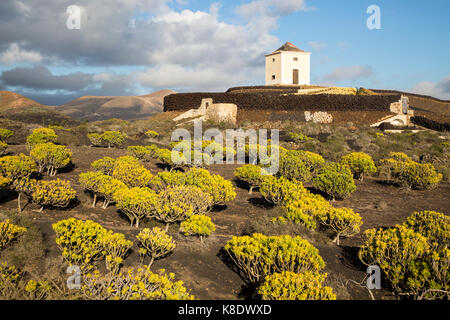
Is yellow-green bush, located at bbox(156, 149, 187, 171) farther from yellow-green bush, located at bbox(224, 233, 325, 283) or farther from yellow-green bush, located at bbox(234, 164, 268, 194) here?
yellow-green bush, located at bbox(224, 233, 325, 283)

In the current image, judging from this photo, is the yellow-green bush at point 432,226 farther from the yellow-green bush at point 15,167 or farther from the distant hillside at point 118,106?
the distant hillside at point 118,106

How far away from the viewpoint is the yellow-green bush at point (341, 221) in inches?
302

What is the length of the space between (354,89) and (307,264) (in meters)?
43.9

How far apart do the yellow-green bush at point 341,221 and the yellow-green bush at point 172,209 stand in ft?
12.5

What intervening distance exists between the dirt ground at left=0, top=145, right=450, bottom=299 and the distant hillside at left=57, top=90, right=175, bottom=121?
99738 mm

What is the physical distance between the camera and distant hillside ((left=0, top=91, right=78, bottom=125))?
143 feet

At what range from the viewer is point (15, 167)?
10.1 m

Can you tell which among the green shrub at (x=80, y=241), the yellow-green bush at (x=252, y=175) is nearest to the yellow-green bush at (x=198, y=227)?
the green shrub at (x=80, y=241)

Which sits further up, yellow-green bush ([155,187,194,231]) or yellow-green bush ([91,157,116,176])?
yellow-green bush ([91,157,116,176])

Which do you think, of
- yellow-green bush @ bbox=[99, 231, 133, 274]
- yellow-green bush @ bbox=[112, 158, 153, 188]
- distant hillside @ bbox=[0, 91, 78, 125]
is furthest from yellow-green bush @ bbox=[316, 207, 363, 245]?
distant hillside @ bbox=[0, 91, 78, 125]

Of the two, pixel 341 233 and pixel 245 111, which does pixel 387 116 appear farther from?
pixel 341 233

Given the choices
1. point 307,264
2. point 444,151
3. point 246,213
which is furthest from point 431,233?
point 444,151

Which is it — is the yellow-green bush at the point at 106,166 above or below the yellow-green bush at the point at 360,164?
above

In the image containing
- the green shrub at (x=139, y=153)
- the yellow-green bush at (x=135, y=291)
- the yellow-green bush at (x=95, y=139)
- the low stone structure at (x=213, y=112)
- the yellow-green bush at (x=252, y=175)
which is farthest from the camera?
the low stone structure at (x=213, y=112)
